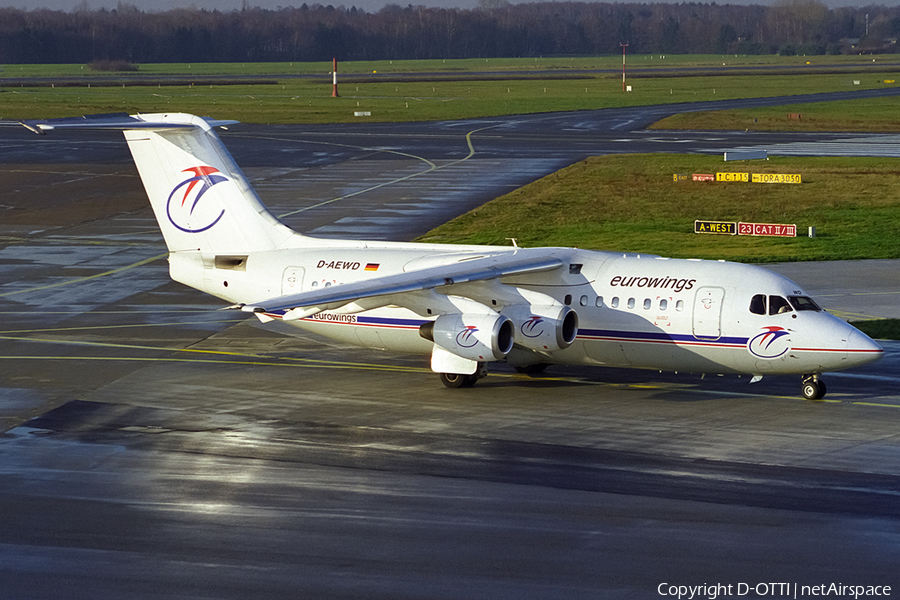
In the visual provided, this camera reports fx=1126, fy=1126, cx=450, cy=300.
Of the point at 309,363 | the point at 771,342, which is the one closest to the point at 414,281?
the point at 309,363

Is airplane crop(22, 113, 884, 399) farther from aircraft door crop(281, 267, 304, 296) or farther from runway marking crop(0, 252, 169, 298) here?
runway marking crop(0, 252, 169, 298)

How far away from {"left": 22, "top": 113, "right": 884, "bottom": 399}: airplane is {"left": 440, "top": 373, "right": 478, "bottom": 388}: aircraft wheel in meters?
0.04

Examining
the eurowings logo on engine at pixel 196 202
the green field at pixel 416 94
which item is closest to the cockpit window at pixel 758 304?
the eurowings logo on engine at pixel 196 202

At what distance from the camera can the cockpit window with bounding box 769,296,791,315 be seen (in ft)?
85.7

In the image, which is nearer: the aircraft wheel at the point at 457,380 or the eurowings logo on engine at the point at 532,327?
the eurowings logo on engine at the point at 532,327

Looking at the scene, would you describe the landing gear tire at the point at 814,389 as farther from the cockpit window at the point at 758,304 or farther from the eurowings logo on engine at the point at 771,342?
the cockpit window at the point at 758,304

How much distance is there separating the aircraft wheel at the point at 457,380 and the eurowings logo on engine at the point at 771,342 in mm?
6716

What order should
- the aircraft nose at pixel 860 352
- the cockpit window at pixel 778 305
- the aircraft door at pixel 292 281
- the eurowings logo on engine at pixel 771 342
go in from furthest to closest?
the aircraft door at pixel 292 281, the cockpit window at pixel 778 305, the eurowings logo on engine at pixel 771 342, the aircraft nose at pixel 860 352

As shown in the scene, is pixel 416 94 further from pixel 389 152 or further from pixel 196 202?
pixel 196 202

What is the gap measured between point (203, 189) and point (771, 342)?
15.6 meters

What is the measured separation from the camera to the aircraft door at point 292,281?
29547 millimetres

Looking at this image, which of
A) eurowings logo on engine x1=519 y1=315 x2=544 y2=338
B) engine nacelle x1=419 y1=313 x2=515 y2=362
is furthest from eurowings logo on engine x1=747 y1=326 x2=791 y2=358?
engine nacelle x1=419 y1=313 x2=515 y2=362

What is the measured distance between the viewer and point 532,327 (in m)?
27.0

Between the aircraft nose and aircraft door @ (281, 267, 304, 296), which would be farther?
aircraft door @ (281, 267, 304, 296)
